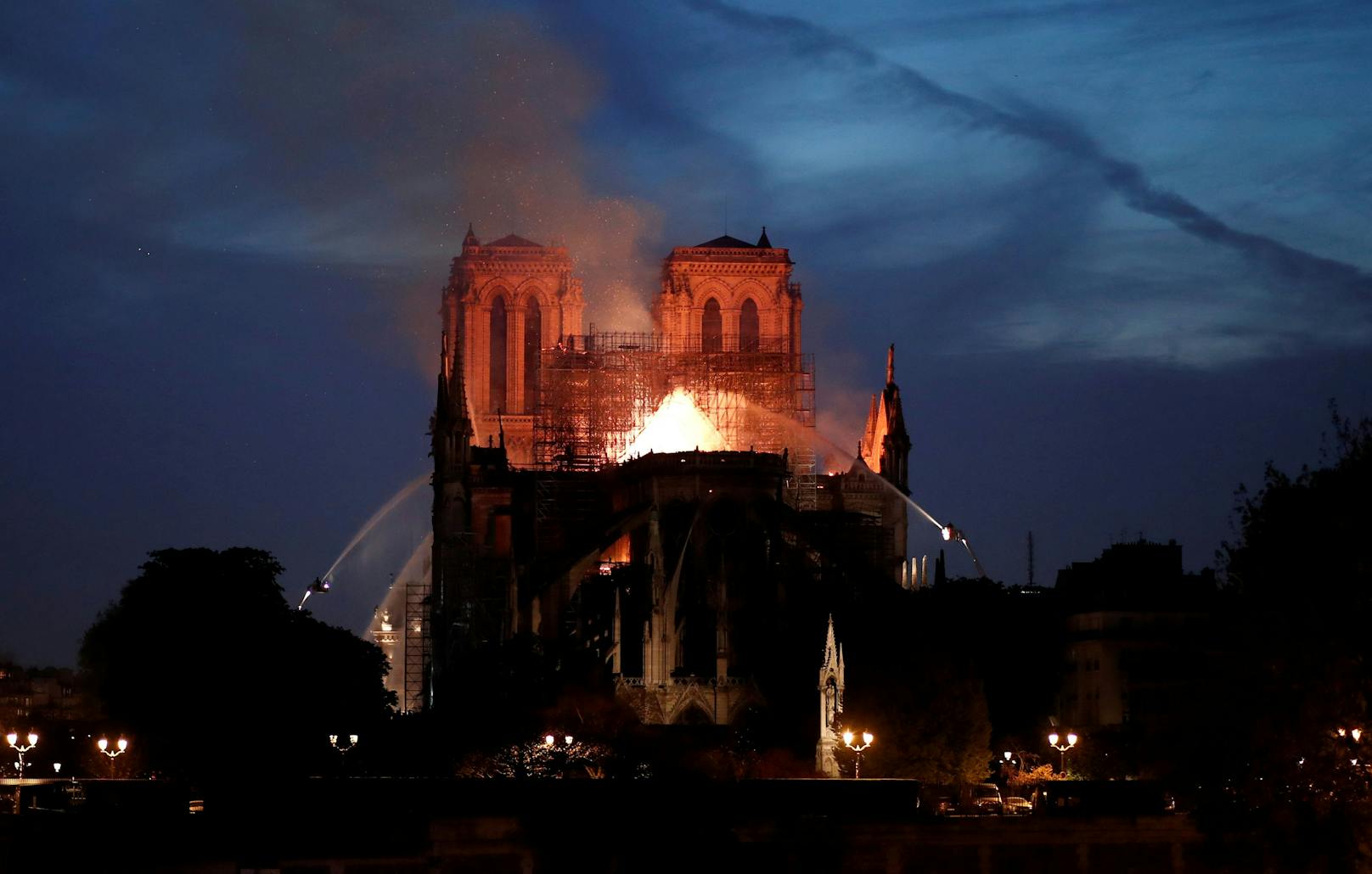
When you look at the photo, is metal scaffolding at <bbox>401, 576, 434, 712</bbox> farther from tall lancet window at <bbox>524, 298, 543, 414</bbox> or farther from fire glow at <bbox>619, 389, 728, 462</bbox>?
fire glow at <bbox>619, 389, 728, 462</bbox>

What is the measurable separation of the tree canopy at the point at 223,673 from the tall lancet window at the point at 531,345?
33.9 m

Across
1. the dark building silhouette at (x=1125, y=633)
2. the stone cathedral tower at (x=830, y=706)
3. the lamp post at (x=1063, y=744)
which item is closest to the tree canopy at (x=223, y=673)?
the stone cathedral tower at (x=830, y=706)

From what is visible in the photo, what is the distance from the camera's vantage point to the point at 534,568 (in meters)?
119

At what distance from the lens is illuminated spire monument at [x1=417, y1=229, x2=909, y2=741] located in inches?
4380

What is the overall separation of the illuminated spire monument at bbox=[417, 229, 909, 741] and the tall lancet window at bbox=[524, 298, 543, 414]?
4.9 inches

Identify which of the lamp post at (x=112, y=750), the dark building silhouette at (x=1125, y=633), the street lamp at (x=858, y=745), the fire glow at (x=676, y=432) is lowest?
the street lamp at (x=858, y=745)

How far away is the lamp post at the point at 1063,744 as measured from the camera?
8869 cm

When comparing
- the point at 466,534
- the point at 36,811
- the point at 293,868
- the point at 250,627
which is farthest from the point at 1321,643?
the point at 466,534

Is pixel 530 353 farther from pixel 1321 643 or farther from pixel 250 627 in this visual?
pixel 1321 643

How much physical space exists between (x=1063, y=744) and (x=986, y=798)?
11.4 metres

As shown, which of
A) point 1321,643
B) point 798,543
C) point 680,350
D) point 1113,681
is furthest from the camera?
point 680,350

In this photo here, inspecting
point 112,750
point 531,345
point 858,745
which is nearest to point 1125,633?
point 858,745

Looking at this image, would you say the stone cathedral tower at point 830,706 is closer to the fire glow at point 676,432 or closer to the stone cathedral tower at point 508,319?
the fire glow at point 676,432

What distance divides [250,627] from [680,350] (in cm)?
4099
